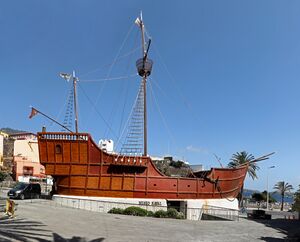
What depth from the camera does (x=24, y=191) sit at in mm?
31281

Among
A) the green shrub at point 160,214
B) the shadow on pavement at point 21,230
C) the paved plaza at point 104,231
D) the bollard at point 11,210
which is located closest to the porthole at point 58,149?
the paved plaza at point 104,231

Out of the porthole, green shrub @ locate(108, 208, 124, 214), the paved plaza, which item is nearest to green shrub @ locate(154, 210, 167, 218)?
green shrub @ locate(108, 208, 124, 214)

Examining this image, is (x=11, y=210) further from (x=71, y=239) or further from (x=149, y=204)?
(x=149, y=204)

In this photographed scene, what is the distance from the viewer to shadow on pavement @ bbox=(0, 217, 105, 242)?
1314cm

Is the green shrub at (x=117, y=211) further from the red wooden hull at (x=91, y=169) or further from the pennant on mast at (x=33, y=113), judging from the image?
the pennant on mast at (x=33, y=113)

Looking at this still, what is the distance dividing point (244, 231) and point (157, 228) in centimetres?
470

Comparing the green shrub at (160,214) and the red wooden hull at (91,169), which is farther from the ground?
the red wooden hull at (91,169)

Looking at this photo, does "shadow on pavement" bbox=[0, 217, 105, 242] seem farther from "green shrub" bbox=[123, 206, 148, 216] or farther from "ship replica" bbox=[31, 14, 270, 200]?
"ship replica" bbox=[31, 14, 270, 200]

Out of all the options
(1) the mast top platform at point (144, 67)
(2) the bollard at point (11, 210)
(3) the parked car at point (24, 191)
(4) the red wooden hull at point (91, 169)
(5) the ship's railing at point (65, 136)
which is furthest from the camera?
(1) the mast top platform at point (144, 67)

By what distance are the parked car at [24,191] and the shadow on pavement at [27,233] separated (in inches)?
575

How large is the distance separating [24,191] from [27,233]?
1815cm

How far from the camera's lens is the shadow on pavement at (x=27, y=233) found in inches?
517

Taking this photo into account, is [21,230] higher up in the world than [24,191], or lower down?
lower down

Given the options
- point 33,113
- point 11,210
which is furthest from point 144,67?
point 11,210
